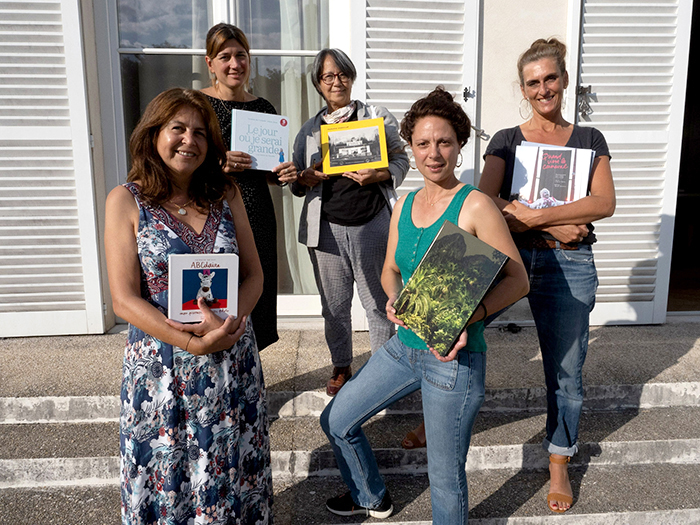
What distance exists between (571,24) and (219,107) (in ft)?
9.51

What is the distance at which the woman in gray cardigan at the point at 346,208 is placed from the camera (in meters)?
2.69

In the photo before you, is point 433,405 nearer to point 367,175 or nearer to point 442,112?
point 442,112

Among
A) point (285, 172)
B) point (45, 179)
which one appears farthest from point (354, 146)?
point (45, 179)

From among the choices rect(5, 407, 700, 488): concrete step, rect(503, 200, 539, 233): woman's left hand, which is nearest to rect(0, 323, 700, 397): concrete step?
rect(5, 407, 700, 488): concrete step

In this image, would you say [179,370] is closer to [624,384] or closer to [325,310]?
[325,310]

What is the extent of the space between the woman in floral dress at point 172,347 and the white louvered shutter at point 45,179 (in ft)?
8.03

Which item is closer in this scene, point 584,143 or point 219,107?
point 584,143

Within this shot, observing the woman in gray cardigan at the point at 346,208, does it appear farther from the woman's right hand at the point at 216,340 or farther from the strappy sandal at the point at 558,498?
the woman's right hand at the point at 216,340

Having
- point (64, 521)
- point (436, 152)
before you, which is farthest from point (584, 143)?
point (64, 521)

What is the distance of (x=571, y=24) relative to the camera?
3852mm

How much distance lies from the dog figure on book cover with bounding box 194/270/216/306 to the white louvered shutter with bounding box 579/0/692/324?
11.5 feet

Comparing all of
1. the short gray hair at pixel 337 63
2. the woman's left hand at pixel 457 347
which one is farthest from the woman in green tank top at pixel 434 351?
the short gray hair at pixel 337 63

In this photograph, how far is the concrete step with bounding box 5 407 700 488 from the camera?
105 inches

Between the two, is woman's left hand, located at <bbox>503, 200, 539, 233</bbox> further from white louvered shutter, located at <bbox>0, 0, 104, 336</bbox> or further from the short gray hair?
white louvered shutter, located at <bbox>0, 0, 104, 336</bbox>
